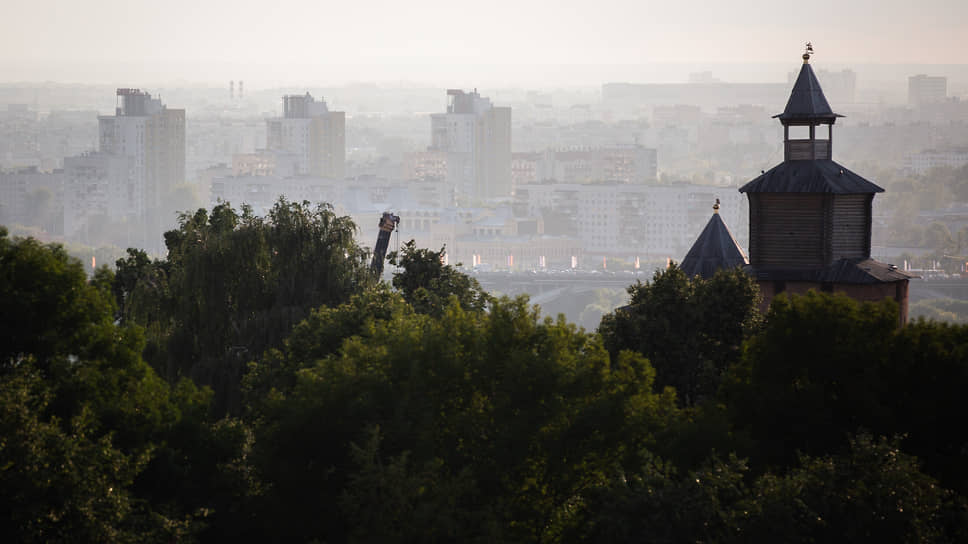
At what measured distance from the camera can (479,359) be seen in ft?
64.0

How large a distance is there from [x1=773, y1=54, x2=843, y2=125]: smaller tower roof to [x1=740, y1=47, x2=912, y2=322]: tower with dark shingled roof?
0.20ft

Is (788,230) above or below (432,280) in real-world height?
above

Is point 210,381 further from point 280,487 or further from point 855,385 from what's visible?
point 855,385

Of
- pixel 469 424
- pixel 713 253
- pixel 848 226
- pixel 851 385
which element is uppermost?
pixel 848 226

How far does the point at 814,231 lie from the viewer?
3019cm

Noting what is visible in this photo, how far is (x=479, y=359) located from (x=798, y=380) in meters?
4.16

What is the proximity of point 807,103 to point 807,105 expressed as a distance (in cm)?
6

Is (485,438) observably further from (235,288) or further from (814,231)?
(814,231)

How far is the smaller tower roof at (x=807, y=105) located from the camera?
3090 centimetres

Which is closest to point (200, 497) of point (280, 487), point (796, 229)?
point (280, 487)

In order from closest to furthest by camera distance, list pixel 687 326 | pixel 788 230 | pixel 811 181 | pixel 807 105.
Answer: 1. pixel 687 326
2. pixel 811 181
3. pixel 788 230
4. pixel 807 105

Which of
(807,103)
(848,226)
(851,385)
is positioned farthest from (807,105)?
(851,385)

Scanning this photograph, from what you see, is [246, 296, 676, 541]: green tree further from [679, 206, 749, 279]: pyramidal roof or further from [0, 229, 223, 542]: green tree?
[679, 206, 749, 279]: pyramidal roof

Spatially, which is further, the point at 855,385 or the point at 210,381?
the point at 210,381
